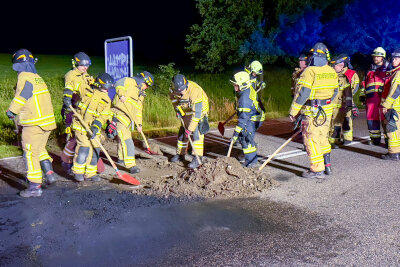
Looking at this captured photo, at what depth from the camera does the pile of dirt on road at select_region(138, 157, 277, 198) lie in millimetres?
6277

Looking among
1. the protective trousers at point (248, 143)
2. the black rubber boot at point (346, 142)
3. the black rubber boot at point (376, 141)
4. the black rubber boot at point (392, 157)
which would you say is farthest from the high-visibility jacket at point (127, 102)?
the black rubber boot at point (376, 141)

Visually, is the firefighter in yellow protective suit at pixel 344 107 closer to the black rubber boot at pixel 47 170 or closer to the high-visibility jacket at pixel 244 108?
the high-visibility jacket at pixel 244 108

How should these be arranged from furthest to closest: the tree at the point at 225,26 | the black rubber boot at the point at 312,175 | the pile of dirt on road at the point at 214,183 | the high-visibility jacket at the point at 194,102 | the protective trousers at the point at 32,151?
the tree at the point at 225,26 → the high-visibility jacket at the point at 194,102 → the black rubber boot at the point at 312,175 → the pile of dirt on road at the point at 214,183 → the protective trousers at the point at 32,151

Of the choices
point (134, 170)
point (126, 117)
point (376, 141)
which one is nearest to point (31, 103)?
point (126, 117)

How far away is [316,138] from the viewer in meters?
6.99

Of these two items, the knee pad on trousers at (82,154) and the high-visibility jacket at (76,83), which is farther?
the high-visibility jacket at (76,83)

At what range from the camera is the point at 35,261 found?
426cm

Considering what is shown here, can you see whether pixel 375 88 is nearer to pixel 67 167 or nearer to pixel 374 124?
pixel 374 124

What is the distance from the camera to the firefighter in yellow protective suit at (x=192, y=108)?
7475 millimetres

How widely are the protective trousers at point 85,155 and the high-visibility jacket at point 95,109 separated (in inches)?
5.6

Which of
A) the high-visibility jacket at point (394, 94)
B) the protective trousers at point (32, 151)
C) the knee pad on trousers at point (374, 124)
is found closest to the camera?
the protective trousers at point (32, 151)

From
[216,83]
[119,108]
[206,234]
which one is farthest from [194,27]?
[206,234]

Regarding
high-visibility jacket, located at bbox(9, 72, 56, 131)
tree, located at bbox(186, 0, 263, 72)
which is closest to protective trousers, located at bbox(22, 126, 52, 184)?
high-visibility jacket, located at bbox(9, 72, 56, 131)

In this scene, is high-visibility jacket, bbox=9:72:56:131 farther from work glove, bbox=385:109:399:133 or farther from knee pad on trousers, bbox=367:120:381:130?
knee pad on trousers, bbox=367:120:381:130
